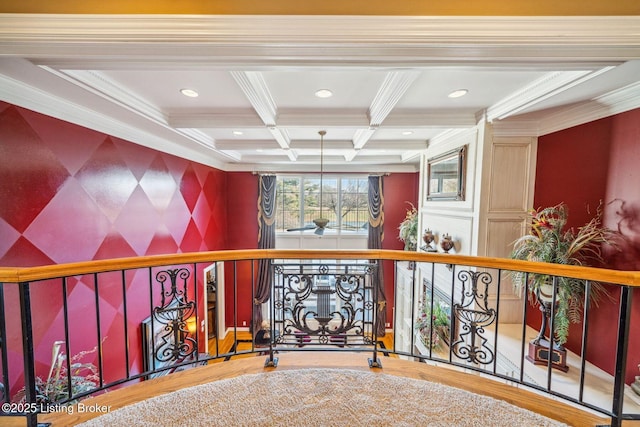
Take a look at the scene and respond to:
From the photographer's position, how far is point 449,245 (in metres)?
3.31

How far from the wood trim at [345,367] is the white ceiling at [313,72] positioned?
1921 mm

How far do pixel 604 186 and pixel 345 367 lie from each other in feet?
9.02

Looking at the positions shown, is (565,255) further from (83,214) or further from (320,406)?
(83,214)

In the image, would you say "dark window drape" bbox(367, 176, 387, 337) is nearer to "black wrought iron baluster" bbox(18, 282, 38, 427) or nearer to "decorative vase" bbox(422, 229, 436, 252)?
"decorative vase" bbox(422, 229, 436, 252)

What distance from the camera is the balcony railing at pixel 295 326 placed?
1273mm

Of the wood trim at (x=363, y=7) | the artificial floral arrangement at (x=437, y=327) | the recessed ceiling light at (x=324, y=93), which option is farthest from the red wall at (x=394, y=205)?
the wood trim at (x=363, y=7)

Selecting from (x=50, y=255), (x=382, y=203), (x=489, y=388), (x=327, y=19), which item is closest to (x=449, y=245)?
(x=489, y=388)

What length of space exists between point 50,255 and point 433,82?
11.7 feet

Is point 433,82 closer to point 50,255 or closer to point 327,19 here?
point 327,19

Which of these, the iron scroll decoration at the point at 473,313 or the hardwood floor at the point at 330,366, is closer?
the hardwood floor at the point at 330,366

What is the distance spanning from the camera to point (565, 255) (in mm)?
2043

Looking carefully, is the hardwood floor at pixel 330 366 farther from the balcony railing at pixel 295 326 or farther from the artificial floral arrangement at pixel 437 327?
the artificial floral arrangement at pixel 437 327

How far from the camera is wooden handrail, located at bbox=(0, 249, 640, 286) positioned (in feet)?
3.91

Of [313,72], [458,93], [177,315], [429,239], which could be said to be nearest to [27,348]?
[177,315]
